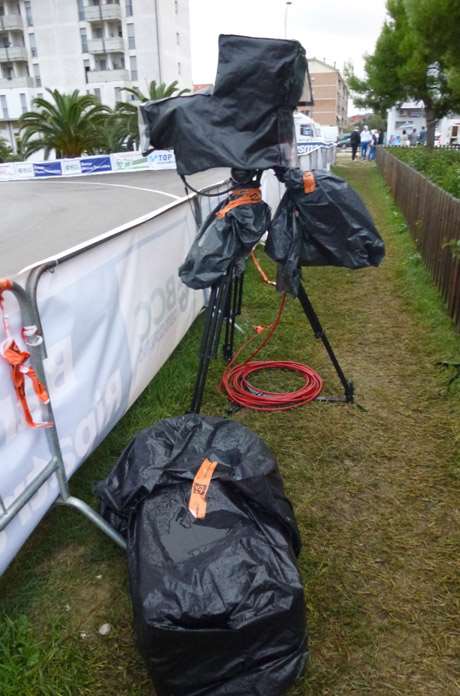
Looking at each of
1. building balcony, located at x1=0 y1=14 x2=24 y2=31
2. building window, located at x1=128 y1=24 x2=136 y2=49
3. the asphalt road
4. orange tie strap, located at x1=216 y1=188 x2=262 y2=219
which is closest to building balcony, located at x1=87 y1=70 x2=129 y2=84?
building window, located at x1=128 y1=24 x2=136 y2=49

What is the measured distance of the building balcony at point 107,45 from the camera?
45.1 meters

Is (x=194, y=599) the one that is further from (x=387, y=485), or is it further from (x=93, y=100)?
(x=93, y=100)

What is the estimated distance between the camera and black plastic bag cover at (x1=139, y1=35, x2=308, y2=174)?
2.95 meters

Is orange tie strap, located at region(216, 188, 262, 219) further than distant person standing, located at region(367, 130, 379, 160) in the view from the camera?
No

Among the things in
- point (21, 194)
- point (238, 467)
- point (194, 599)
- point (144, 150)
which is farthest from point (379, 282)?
point (21, 194)

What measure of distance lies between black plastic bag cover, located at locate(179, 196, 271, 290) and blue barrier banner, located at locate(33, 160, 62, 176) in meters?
20.0

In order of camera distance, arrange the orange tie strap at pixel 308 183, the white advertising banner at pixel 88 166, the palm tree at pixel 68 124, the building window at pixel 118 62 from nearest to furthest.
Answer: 1. the orange tie strap at pixel 308 183
2. the white advertising banner at pixel 88 166
3. the palm tree at pixel 68 124
4. the building window at pixel 118 62

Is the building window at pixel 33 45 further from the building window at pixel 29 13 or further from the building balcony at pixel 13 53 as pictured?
the building window at pixel 29 13

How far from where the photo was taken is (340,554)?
2.53m

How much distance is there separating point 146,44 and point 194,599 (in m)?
50.9

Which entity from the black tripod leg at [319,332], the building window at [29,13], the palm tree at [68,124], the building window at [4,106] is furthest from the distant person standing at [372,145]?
the building window at [4,106]

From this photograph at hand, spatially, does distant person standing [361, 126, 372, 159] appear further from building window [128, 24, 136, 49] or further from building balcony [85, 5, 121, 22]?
building balcony [85, 5, 121, 22]

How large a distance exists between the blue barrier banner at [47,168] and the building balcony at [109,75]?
28337mm

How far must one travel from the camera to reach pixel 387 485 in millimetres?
3000
